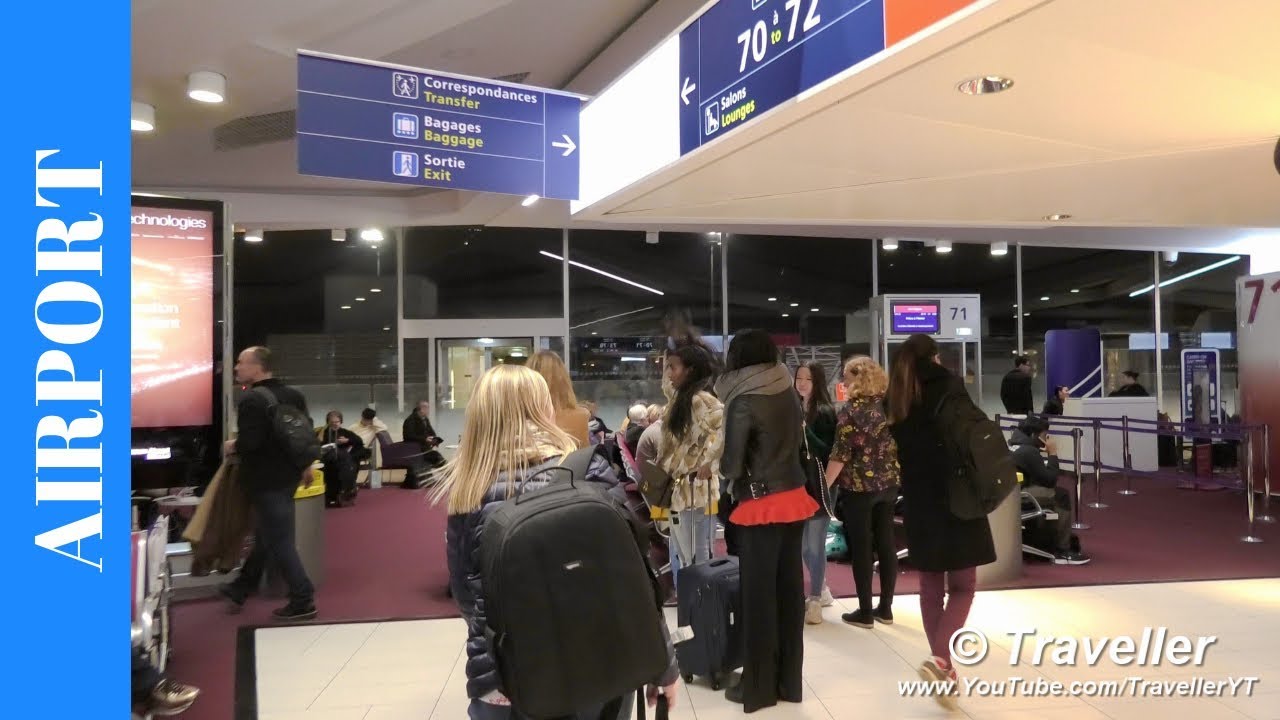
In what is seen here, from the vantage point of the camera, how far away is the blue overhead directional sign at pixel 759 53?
2252 millimetres

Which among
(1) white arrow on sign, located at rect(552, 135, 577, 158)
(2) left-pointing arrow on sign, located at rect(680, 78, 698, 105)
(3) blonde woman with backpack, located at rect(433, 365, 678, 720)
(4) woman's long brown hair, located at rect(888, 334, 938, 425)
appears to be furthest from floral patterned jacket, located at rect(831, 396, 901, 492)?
(3) blonde woman with backpack, located at rect(433, 365, 678, 720)

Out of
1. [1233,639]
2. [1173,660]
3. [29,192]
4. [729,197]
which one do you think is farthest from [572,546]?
[1233,639]

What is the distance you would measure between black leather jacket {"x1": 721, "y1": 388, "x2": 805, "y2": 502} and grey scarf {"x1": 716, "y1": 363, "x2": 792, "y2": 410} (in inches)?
1.0

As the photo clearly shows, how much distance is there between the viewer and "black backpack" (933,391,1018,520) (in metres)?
2.93

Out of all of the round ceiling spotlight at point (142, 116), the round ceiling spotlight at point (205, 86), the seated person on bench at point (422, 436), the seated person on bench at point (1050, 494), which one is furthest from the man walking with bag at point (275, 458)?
the seated person on bench at point (422, 436)

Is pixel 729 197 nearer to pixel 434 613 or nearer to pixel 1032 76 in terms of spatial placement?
pixel 1032 76

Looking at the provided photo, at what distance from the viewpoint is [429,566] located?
6078 millimetres

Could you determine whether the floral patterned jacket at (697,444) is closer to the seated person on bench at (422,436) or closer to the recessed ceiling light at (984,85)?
the recessed ceiling light at (984,85)

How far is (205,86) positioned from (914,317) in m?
8.70

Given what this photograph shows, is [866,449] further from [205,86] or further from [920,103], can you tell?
[205,86]

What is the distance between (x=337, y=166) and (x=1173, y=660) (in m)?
4.79

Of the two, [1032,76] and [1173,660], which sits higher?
[1032,76]

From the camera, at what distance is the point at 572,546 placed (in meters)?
1.63

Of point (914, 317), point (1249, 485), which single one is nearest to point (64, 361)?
point (1249, 485)
